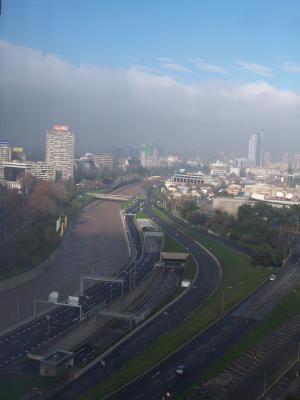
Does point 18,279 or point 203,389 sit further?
point 18,279

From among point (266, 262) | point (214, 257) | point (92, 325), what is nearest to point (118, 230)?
point (214, 257)

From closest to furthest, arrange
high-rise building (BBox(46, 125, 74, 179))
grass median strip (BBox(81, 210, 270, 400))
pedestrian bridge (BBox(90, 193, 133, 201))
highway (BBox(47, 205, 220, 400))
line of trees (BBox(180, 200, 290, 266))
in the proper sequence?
highway (BBox(47, 205, 220, 400)), grass median strip (BBox(81, 210, 270, 400)), line of trees (BBox(180, 200, 290, 266)), high-rise building (BBox(46, 125, 74, 179)), pedestrian bridge (BBox(90, 193, 133, 201))

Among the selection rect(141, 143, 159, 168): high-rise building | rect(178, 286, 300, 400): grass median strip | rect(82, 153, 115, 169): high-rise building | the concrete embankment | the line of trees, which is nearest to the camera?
rect(178, 286, 300, 400): grass median strip

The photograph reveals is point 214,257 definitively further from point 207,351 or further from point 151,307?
point 207,351

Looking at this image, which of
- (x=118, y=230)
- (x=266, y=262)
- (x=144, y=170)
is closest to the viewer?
(x=266, y=262)

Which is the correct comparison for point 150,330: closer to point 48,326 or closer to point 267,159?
point 48,326

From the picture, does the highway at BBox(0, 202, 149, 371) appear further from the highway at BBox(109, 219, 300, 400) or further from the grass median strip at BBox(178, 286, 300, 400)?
the grass median strip at BBox(178, 286, 300, 400)

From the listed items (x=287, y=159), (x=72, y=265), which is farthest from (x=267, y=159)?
(x=72, y=265)

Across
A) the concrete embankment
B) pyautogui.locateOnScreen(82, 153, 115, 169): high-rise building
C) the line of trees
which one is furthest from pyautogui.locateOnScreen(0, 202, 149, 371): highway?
pyautogui.locateOnScreen(82, 153, 115, 169): high-rise building
